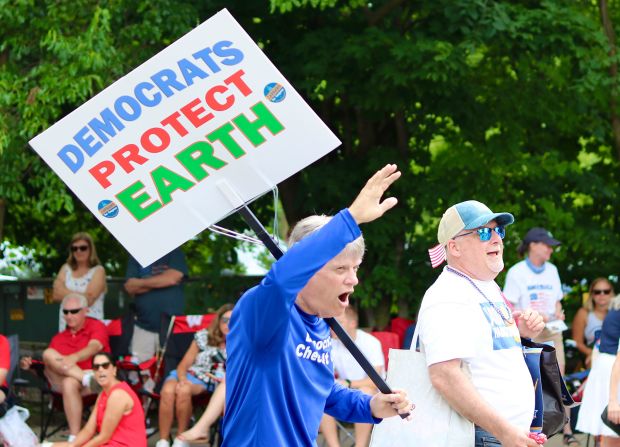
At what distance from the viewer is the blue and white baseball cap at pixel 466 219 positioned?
16.8 feet

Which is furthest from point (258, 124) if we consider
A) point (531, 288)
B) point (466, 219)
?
point (531, 288)

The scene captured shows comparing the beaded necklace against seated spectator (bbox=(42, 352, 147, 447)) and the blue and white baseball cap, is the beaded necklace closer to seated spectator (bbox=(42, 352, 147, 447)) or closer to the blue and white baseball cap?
the blue and white baseball cap

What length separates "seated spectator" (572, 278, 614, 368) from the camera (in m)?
12.5

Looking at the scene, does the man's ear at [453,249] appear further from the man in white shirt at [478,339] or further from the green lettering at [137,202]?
the green lettering at [137,202]

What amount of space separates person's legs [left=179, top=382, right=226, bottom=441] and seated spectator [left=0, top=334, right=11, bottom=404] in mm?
1514

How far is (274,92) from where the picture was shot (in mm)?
4090

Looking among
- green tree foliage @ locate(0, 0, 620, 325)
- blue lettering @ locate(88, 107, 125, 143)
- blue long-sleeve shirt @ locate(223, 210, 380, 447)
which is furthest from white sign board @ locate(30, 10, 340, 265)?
green tree foliage @ locate(0, 0, 620, 325)

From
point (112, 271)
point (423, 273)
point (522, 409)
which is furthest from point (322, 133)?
point (112, 271)

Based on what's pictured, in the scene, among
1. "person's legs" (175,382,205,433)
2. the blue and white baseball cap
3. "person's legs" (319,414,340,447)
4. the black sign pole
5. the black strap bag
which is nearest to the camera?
the black sign pole

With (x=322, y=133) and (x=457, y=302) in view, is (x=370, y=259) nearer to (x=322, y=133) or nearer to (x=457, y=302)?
(x=457, y=302)

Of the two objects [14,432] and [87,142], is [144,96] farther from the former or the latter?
[14,432]

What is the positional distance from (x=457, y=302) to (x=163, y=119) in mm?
1524

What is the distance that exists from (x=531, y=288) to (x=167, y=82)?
7.57 metres

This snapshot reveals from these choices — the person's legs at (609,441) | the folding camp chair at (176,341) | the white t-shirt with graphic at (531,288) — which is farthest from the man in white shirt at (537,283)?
the folding camp chair at (176,341)
